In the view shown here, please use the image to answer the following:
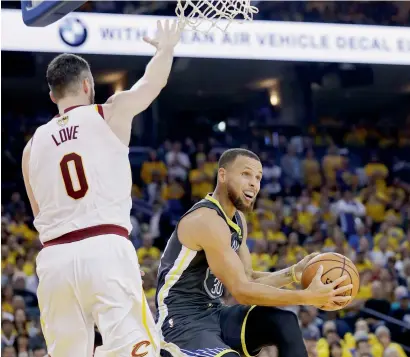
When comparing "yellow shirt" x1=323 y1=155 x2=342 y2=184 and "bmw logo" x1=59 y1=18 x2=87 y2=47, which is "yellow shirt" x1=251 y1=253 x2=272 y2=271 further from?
"bmw logo" x1=59 y1=18 x2=87 y2=47

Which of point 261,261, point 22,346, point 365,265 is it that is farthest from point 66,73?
point 365,265

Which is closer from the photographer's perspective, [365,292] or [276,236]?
[365,292]

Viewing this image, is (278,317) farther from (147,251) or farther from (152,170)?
(152,170)

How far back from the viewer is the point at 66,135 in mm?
4121

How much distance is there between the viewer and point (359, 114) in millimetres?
18688

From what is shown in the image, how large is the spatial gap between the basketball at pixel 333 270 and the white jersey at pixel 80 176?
0.99 meters

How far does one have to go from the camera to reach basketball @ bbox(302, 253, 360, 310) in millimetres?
4312

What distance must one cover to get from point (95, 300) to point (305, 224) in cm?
1010

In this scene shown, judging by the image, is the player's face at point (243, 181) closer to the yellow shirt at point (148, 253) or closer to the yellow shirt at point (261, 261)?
the yellow shirt at point (148, 253)

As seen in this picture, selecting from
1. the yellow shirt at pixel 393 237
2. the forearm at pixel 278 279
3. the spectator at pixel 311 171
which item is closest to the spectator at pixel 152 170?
the spectator at pixel 311 171

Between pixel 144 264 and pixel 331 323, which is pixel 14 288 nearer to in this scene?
pixel 144 264

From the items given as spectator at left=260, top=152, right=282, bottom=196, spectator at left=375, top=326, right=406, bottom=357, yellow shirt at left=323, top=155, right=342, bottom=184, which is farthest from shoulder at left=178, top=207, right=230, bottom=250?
yellow shirt at left=323, top=155, right=342, bottom=184

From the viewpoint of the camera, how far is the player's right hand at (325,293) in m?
4.20

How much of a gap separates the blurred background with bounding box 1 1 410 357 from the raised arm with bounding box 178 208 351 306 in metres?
4.83
